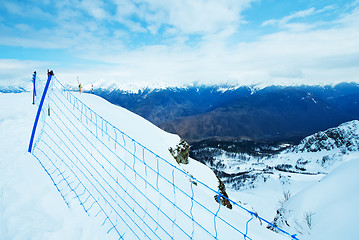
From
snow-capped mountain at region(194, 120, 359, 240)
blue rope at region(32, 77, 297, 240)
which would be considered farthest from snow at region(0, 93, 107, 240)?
snow-capped mountain at region(194, 120, 359, 240)

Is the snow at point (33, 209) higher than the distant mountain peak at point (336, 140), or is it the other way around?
the snow at point (33, 209)

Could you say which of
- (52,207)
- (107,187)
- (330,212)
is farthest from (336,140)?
(52,207)

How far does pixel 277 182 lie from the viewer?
74.9 metres

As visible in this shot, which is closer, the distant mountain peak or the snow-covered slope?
the snow-covered slope

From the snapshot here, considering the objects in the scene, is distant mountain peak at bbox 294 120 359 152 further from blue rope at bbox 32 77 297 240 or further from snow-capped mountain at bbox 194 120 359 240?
blue rope at bbox 32 77 297 240

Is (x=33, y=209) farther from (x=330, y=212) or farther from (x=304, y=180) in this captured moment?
(x=304, y=180)

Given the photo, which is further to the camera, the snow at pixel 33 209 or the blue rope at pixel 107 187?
the blue rope at pixel 107 187

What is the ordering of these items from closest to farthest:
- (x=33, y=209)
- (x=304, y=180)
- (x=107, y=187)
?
(x=33, y=209), (x=107, y=187), (x=304, y=180)

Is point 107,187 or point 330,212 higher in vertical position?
point 107,187

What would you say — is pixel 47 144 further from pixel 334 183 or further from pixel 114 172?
pixel 334 183

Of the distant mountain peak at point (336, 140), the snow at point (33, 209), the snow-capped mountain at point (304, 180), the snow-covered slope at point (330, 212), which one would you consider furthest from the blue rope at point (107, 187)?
the distant mountain peak at point (336, 140)

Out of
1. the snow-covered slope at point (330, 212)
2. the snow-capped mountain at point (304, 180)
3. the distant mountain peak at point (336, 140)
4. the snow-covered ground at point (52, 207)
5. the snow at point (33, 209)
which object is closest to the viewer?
the snow at point (33, 209)

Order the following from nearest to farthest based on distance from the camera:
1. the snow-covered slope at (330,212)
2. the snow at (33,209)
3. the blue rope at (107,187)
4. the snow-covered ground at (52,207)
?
the snow at (33,209), the snow-covered ground at (52,207), the blue rope at (107,187), the snow-covered slope at (330,212)

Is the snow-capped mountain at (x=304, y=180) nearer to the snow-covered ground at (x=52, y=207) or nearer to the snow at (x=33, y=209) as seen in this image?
the snow-covered ground at (x=52, y=207)
